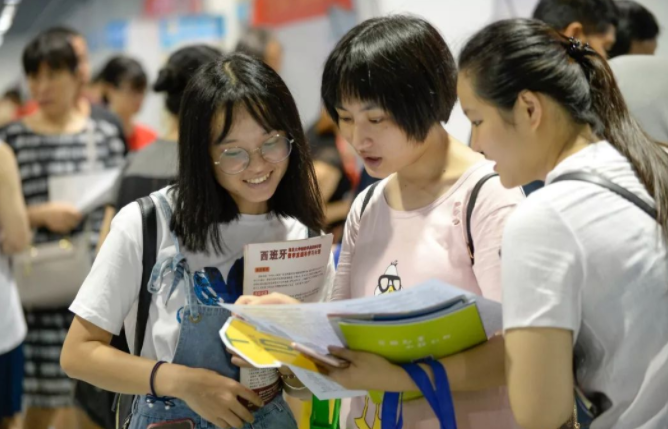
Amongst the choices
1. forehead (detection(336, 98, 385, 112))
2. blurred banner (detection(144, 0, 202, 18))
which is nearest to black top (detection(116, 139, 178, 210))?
forehead (detection(336, 98, 385, 112))

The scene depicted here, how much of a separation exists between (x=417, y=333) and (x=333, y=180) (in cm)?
278

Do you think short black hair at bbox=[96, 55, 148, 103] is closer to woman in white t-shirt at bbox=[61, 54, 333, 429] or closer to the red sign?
the red sign

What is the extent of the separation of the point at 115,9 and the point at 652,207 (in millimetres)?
7479

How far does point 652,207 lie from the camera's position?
1.44 meters

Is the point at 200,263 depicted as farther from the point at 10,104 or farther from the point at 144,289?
the point at 10,104

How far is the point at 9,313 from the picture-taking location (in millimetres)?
3508

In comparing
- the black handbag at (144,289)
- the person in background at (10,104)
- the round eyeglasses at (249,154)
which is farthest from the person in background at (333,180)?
the person in background at (10,104)

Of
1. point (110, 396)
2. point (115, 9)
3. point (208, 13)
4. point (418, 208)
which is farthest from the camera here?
point (115, 9)

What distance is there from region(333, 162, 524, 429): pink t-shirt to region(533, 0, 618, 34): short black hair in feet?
4.89

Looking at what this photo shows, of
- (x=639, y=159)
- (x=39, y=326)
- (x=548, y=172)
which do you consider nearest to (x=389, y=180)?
(x=548, y=172)

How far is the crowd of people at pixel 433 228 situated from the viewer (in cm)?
142

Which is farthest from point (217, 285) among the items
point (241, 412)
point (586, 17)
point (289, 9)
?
point (289, 9)

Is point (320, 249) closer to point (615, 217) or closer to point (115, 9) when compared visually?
point (615, 217)

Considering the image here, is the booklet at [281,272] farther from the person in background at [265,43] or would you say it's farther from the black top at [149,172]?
the person in background at [265,43]
